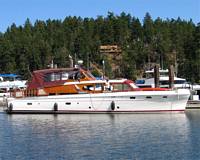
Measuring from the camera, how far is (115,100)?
5141 centimetres

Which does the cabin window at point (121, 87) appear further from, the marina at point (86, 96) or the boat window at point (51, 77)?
the boat window at point (51, 77)

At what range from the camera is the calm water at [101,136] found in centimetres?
2878

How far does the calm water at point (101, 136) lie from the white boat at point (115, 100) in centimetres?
135

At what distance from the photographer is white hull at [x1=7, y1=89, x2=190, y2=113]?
50688 millimetres

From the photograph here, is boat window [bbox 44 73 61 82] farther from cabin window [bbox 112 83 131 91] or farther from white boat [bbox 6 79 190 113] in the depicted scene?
cabin window [bbox 112 83 131 91]

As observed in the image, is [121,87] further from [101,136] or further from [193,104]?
[101,136]

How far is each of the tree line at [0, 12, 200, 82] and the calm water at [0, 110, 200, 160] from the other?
1826 inches

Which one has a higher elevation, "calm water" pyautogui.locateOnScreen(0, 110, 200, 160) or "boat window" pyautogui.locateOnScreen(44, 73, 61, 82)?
"boat window" pyautogui.locateOnScreen(44, 73, 61, 82)

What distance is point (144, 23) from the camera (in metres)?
142

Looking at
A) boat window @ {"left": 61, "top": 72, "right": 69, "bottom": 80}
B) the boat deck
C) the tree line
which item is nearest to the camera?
boat window @ {"left": 61, "top": 72, "right": 69, "bottom": 80}

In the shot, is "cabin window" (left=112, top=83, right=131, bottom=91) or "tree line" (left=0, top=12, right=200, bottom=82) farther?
"tree line" (left=0, top=12, right=200, bottom=82)

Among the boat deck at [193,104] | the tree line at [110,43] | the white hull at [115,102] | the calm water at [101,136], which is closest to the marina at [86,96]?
the white hull at [115,102]

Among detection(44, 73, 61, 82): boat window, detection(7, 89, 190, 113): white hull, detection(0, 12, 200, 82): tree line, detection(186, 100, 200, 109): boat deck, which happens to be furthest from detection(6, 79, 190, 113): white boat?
detection(0, 12, 200, 82): tree line

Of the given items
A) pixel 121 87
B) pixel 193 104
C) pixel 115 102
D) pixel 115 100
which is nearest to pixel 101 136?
pixel 115 100
